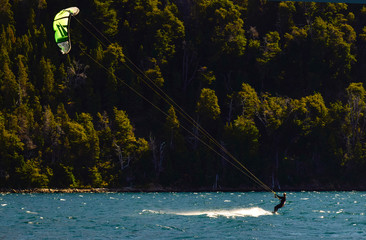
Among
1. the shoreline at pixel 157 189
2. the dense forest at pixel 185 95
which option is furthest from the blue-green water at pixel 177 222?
the dense forest at pixel 185 95

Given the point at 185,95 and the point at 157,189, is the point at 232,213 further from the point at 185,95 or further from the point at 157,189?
the point at 185,95

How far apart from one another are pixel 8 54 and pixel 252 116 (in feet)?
122

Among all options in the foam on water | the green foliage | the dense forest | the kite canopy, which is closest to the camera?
the kite canopy

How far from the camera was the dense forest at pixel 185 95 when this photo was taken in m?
88.2

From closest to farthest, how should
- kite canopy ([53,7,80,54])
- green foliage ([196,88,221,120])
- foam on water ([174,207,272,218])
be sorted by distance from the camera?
1. kite canopy ([53,7,80,54])
2. foam on water ([174,207,272,218])
3. green foliage ([196,88,221,120])

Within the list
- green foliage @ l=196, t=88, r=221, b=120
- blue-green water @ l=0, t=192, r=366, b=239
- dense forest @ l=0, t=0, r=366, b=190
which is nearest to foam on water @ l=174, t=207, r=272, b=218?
blue-green water @ l=0, t=192, r=366, b=239

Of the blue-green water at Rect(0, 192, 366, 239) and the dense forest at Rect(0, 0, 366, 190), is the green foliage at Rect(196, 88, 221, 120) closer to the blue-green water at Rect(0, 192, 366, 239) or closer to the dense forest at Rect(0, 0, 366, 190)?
the dense forest at Rect(0, 0, 366, 190)

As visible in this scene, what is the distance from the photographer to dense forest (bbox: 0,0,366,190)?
290 ft

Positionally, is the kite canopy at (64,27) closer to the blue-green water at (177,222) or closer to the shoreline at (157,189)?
the blue-green water at (177,222)

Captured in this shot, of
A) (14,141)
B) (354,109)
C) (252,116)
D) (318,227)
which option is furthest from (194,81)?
(318,227)

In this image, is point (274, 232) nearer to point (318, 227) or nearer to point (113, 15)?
point (318, 227)

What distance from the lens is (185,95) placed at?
103m

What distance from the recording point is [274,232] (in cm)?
3509

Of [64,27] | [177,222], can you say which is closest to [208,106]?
[177,222]
